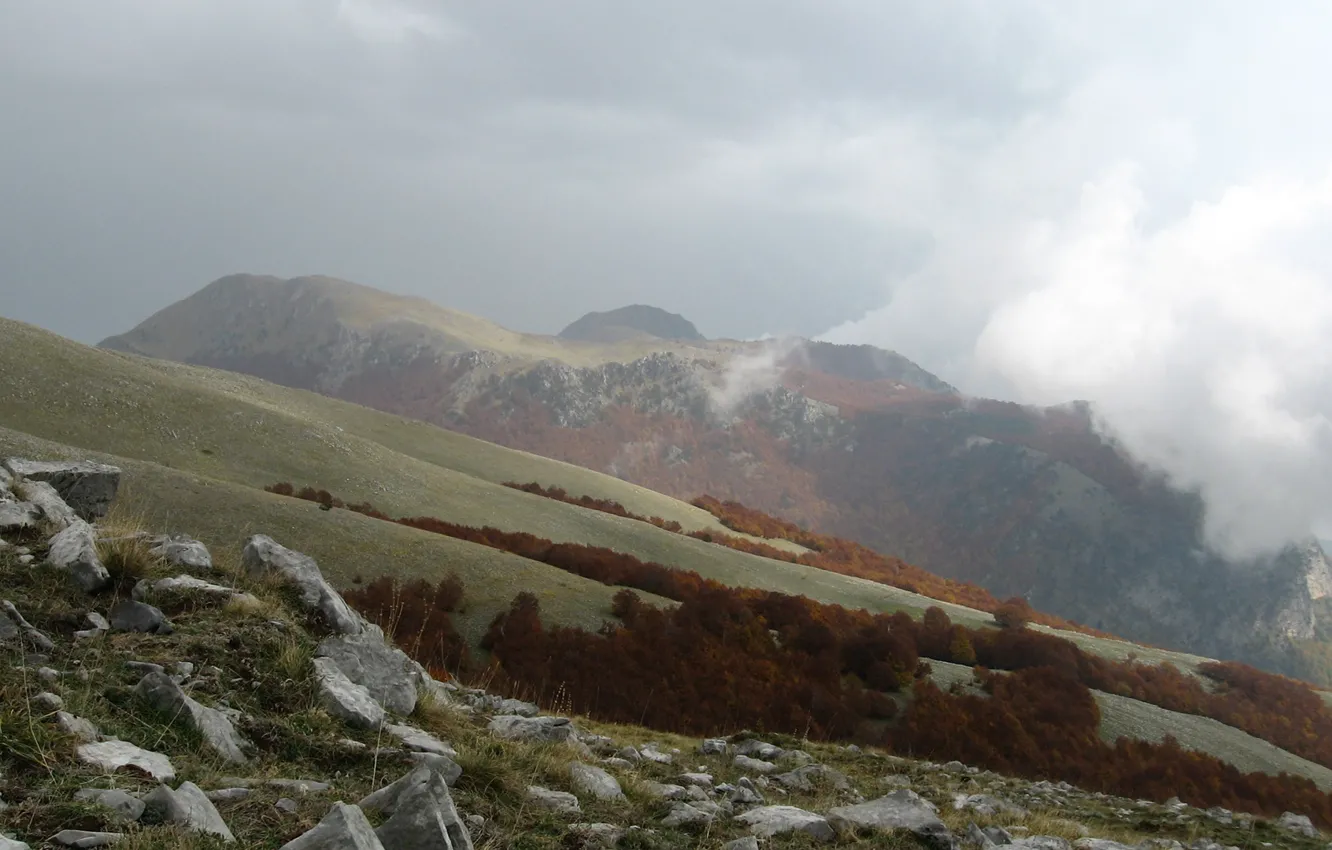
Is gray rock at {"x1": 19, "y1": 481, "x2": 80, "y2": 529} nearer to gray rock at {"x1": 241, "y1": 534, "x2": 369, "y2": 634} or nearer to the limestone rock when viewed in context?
gray rock at {"x1": 241, "y1": 534, "x2": 369, "y2": 634}

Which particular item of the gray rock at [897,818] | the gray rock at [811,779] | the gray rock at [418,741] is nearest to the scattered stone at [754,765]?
the gray rock at [811,779]

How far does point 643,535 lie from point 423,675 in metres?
44.6

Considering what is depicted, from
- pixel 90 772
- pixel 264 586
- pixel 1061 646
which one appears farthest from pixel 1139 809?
pixel 1061 646

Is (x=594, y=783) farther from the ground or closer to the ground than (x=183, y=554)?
closer to the ground

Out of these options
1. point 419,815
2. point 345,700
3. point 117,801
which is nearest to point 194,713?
point 345,700

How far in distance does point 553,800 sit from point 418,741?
1784 mm

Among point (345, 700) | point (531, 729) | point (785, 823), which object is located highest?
point (345, 700)

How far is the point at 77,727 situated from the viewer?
588cm

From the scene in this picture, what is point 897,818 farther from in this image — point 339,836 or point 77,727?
point 77,727

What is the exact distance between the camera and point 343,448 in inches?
2153

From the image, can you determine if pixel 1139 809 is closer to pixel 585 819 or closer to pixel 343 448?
pixel 585 819

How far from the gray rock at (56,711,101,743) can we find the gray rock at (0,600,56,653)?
6.50 ft

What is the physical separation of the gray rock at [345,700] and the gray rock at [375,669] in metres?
0.42

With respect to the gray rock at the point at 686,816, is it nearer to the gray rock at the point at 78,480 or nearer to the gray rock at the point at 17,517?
the gray rock at the point at 17,517
